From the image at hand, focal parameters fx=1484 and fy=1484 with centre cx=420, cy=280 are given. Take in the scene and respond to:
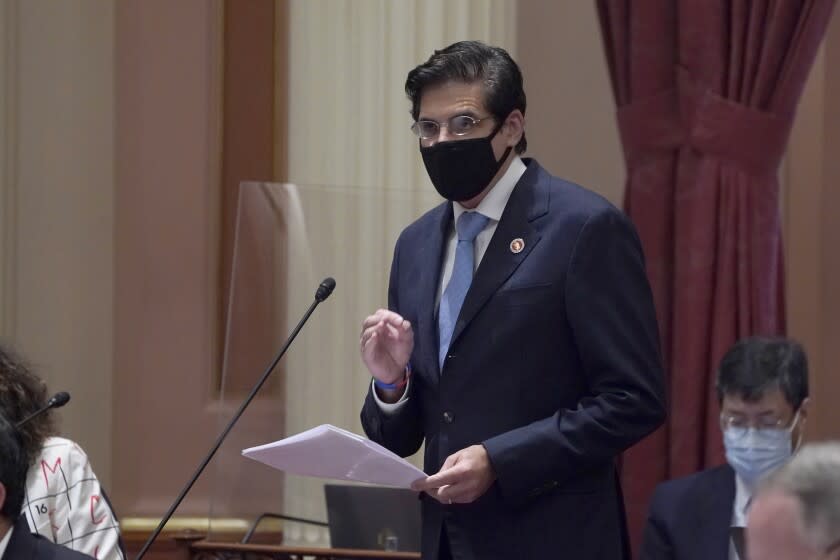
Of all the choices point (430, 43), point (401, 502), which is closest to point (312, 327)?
point (401, 502)

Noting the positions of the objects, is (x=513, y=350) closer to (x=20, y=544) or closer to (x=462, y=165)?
(x=462, y=165)

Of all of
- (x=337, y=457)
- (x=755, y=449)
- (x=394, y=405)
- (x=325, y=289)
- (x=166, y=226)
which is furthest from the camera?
(x=166, y=226)

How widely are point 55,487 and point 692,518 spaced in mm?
1402

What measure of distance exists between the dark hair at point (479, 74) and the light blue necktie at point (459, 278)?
0.19 metres

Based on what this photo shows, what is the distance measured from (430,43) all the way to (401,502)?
149cm

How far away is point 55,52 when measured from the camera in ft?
16.0

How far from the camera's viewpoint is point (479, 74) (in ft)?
8.54

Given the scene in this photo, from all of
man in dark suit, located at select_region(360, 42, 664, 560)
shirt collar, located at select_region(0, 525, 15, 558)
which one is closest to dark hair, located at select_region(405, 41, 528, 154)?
man in dark suit, located at select_region(360, 42, 664, 560)

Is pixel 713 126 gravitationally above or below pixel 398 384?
above

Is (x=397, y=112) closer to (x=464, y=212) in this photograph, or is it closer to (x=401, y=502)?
(x=401, y=502)

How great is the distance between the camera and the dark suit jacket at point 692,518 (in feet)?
10.5

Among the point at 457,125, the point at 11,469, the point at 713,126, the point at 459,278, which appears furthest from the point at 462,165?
the point at 713,126

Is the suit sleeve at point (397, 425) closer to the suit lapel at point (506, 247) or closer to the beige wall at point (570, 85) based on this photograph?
the suit lapel at point (506, 247)

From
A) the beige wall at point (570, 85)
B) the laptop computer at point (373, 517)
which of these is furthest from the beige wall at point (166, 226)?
the laptop computer at point (373, 517)
